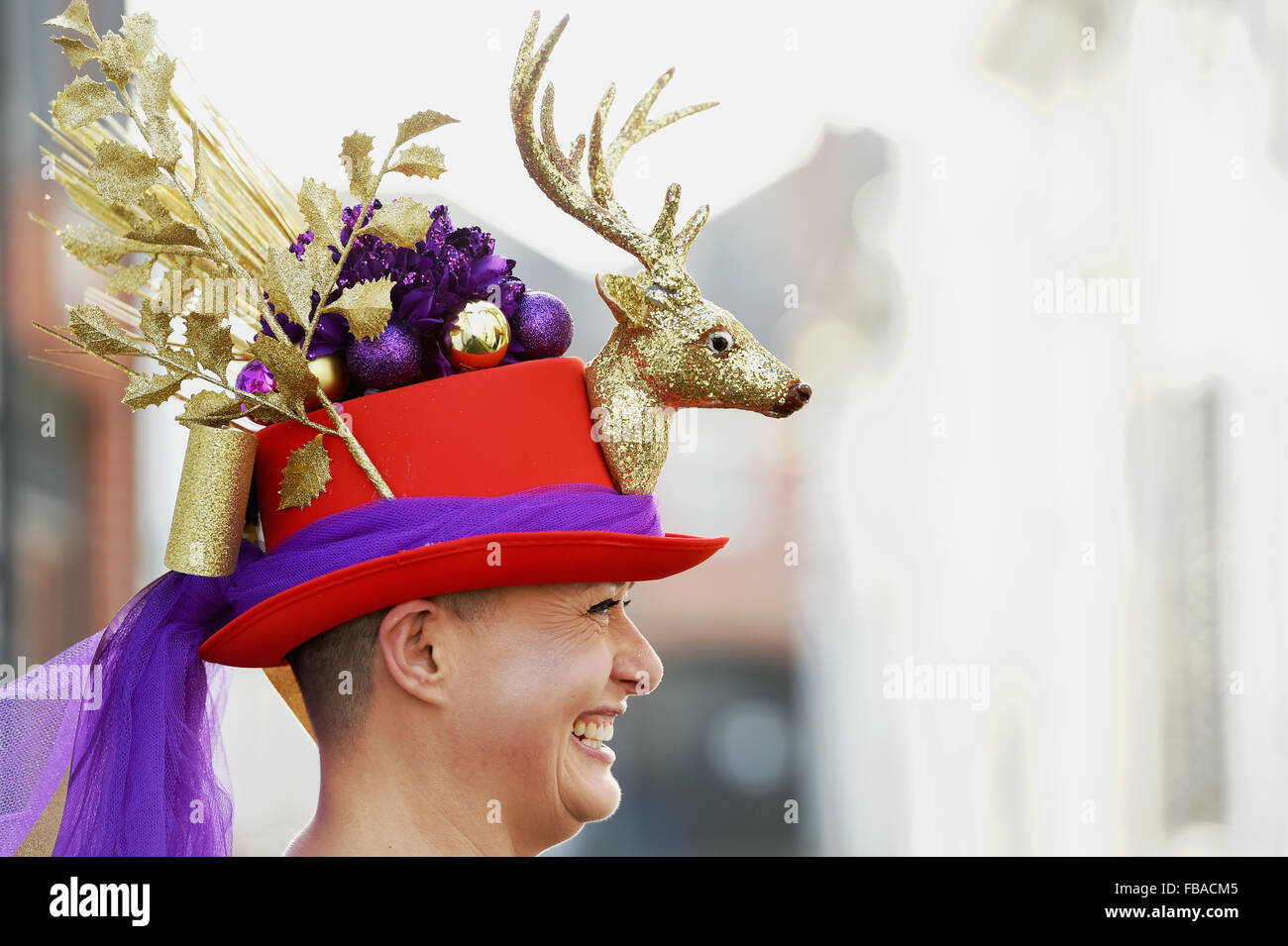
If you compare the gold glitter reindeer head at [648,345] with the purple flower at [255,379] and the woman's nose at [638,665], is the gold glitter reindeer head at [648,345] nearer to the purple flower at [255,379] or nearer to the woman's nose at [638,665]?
the woman's nose at [638,665]

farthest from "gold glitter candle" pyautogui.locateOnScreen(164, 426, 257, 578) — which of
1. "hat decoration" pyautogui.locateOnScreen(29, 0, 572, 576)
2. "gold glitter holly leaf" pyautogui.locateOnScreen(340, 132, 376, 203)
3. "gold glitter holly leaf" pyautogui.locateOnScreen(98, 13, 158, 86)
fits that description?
"gold glitter holly leaf" pyautogui.locateOnScreen(98, 13, 158, 86)

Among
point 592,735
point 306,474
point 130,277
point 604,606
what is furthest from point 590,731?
point 130,277

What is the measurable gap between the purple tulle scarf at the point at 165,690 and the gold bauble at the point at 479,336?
0.19 metres

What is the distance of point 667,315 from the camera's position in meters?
1.59

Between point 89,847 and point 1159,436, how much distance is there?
166 inches

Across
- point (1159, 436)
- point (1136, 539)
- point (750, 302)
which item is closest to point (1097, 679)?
point (1136, 539)

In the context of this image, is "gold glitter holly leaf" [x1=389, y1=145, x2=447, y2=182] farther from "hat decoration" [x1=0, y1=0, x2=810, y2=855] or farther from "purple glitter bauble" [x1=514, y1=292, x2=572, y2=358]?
"purple glitter bauble" [x1=514, y1=292, x2=572, y2=358]

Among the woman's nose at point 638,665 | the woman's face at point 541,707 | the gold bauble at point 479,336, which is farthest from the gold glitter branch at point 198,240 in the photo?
the woman's nose at point 638,665

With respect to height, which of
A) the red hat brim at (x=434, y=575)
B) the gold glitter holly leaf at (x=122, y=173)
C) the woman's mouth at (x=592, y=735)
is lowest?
the woman's mouth at (x=592, y=735)

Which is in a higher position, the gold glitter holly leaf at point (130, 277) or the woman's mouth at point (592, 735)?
the gold glitter holly leaf at point (130, 277)

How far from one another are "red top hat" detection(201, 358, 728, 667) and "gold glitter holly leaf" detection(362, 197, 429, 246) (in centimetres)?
18

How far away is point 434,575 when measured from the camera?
150 centimetres

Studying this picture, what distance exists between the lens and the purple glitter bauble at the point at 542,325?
167 centimetres

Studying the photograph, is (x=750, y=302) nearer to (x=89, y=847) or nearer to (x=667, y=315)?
(x=667, y=315)
